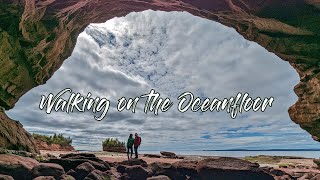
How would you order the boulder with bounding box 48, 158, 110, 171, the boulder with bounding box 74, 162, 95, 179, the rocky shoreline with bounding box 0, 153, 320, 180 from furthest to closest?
the boulder with bounding box 48, 158, 110, 171 → the boulder with bounding box 74, 162, 95, 179 → the rocky shoreline with bounding box 0, 153, 320, 180

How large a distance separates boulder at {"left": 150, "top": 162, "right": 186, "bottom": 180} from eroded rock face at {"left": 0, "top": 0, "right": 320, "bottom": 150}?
31.2 feet

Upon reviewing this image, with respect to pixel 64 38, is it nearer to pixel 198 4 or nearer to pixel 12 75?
pixel 12 75

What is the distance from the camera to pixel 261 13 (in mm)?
13625

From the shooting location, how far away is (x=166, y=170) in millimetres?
25156

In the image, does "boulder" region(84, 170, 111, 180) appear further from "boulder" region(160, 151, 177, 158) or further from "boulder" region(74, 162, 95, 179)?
"boulder" region(160, 151, 177, 158)

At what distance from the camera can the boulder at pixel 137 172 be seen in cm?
2358

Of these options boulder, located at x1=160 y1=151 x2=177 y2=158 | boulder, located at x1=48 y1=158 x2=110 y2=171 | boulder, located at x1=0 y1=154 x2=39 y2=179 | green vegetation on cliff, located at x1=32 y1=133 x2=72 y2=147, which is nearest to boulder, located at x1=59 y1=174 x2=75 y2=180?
boulder, located at x1=0 y1=154 x2=39 y2=179

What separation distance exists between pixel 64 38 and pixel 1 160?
7.17 m

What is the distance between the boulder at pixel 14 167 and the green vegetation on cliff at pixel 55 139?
2598 cm

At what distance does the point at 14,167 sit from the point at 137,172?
7857mm

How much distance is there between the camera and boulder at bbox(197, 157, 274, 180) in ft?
80.7

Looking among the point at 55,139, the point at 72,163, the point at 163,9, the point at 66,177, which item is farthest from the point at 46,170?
the point at 55,139

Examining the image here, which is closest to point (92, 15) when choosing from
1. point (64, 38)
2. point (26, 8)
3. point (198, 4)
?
point (64, 38)

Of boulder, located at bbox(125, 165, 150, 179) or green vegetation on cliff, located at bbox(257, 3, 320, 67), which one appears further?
boulder, located at bbox(125, 165, 150, 179)
